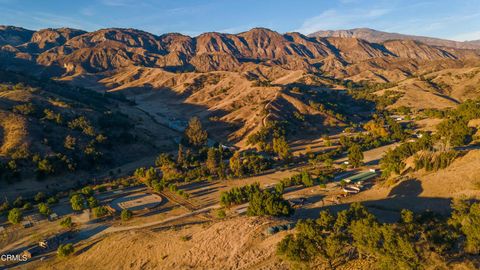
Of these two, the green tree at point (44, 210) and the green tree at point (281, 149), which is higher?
the green tree at point (281, 149)

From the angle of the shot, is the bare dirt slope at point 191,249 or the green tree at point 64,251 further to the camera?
the green tree at point 64,251

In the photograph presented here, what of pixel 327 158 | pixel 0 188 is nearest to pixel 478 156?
pixel 327 158

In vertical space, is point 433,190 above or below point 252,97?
below

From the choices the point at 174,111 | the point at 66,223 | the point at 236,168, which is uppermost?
the point at 174,111

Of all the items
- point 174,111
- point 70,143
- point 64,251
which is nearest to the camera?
point 64,251

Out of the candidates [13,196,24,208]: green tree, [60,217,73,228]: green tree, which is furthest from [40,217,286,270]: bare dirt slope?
[13,196,24,208]: green tree

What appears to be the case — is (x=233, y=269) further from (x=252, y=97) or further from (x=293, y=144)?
(x=252, y=97)

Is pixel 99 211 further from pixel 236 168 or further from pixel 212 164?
pixel 236 168

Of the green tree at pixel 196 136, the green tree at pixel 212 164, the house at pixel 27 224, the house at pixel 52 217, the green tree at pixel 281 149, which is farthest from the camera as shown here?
the green tree at pixel 196 136

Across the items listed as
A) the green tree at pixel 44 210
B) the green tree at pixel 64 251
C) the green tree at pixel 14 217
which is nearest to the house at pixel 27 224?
the green tree at pixel 14 217

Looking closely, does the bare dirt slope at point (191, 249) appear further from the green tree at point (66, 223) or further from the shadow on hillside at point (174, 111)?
the shadow on hillside at point (174, 111)

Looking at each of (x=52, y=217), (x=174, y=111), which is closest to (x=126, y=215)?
(x=52, y=217)
